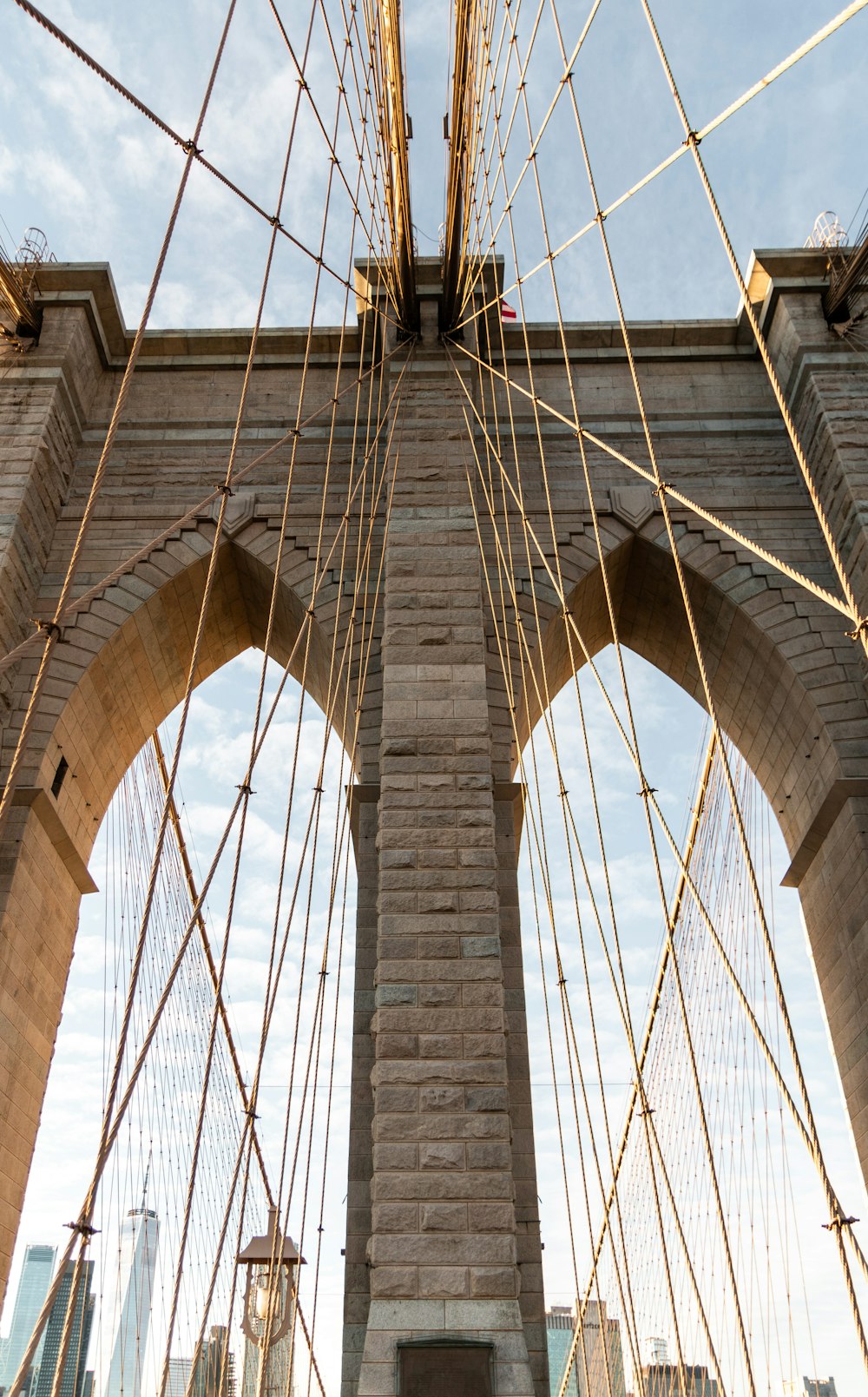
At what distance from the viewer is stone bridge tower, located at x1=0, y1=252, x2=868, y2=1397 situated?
6406 millimetres

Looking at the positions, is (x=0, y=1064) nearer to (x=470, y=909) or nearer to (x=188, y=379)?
(x=470, y=909)

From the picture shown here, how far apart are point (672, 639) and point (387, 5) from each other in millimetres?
5560

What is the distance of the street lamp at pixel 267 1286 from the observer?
573cm

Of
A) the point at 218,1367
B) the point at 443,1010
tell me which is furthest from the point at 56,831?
the point at 218,1367

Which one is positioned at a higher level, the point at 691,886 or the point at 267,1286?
the point at 691,886

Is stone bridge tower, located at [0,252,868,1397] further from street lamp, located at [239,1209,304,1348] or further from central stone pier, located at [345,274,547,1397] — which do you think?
street lamp, located at [239,1209,304,1348]

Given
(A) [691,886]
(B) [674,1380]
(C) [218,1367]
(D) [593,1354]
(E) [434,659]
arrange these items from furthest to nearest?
(D) [593,1354], (C) [218,1367], (B) [674,1380], (E) [434,659], (A) [691,886]

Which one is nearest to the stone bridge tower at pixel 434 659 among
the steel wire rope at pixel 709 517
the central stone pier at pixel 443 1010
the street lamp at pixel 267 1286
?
the central stone pier at pixel 443 1010

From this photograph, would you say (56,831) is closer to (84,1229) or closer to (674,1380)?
(84,1229)

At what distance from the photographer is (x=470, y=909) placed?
277 inches

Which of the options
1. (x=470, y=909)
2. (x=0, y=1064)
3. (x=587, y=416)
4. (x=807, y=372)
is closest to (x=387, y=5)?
(x=587, y=416)

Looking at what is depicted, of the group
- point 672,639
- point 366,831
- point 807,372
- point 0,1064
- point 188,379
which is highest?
point 188,379

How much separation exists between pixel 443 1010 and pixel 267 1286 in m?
1.67

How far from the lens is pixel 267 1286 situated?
19.1 ft
